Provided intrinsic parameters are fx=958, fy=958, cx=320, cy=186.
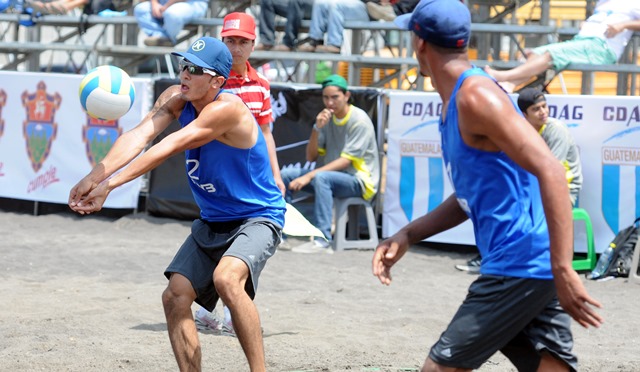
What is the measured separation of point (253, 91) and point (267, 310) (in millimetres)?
1643

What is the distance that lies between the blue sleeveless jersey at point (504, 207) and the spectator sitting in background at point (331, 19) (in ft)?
28.2

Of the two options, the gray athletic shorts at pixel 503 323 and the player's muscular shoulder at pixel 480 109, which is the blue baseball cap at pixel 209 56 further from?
the gray athletic shorts at pixel 503 323

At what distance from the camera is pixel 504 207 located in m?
3.22

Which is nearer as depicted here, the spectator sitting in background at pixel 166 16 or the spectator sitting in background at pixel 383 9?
the spectator sitting in background at pixel 383 9

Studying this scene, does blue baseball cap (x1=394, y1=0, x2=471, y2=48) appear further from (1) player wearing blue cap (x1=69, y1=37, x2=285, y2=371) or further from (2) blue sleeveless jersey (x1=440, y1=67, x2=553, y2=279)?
(1) player wearing blue cap (x1=69, y1=37, x2=285, y2=371)

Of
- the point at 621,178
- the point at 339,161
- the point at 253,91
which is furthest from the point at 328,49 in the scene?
the point at 253,91

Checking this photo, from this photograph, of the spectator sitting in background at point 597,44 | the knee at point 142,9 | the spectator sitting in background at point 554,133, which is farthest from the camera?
the knee at point 142,9

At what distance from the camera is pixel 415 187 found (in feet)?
32.6

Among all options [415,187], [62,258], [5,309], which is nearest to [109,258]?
[62,258]

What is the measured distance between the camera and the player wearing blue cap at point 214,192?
4.52 metres

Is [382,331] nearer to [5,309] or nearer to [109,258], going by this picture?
[5,309]

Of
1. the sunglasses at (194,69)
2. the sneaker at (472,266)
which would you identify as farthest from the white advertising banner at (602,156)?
the sunglasses at (194,69)

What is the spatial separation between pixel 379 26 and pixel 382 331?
19.1 feet

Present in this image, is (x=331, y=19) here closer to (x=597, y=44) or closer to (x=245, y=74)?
(x=597, y=44)
